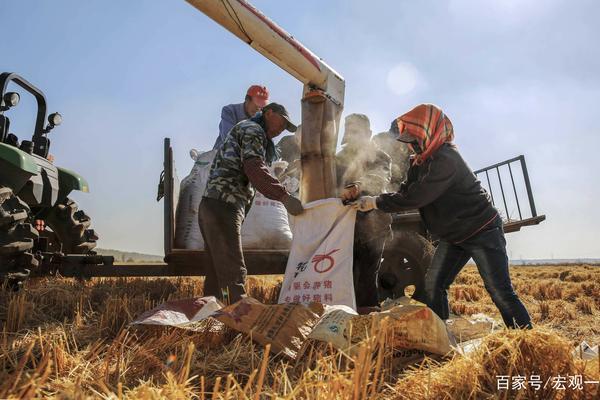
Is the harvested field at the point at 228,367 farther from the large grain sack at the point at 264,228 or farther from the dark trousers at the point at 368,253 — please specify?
the dark trousers at the point at 368,253

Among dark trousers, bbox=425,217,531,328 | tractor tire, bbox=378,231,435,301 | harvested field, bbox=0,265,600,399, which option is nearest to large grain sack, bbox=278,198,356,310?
dark trousers, bbox=425,217,531,328

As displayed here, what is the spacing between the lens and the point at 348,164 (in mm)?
5500

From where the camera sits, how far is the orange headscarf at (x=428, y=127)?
3312mm

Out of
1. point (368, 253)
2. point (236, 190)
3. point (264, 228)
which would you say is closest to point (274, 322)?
point (236, 190)

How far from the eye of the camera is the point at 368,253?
13.4 ft

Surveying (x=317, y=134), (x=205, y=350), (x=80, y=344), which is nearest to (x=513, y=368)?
(x=205, y=350)

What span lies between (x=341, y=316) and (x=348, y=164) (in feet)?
11.4

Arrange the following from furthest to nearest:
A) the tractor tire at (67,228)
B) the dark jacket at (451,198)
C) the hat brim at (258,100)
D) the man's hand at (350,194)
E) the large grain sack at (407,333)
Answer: the tractor tire at (67,228) → the hat brim at (258,100) → the man's hand at (350,194) → the dark jacket at (451,198) → the large grain sack at (407,333)

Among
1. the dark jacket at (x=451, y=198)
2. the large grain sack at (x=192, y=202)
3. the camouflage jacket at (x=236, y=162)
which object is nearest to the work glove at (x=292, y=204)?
the camouflage jacket at (x=236, y=162)

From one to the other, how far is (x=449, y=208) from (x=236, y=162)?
5.33ft

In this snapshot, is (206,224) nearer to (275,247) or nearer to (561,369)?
(275,247)

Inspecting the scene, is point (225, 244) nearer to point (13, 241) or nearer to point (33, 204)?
point (13, 241)

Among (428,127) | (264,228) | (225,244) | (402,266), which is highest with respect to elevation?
(428,127)

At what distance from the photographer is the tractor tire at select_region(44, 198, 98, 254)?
17.9ft
